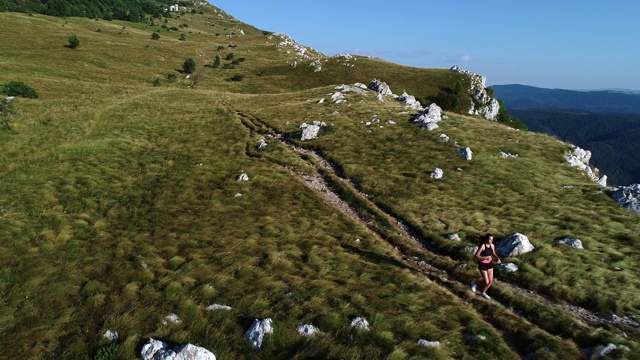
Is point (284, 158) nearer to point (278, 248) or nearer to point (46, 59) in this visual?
point (278, 248)

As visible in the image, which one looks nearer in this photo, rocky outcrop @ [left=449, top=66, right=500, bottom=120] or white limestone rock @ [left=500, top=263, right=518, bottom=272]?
white limestone rock @ [left=500, top=263, right=518, bottom=272]

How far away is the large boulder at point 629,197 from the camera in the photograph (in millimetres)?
21719

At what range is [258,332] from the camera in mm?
11195

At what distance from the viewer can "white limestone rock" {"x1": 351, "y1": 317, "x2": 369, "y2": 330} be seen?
11.8 metres

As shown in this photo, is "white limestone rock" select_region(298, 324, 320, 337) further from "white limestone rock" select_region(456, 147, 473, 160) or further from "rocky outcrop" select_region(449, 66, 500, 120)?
"rocky outcrop" select_region(449, 66, 500, 120)

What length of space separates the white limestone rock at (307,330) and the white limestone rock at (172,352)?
9.49ft

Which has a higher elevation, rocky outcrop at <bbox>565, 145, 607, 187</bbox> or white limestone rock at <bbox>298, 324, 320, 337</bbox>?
rocky outcrop at <bbox>565, 145, 607, 187</bbox>

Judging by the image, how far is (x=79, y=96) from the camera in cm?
5166

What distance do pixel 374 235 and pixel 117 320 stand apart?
43.2ft

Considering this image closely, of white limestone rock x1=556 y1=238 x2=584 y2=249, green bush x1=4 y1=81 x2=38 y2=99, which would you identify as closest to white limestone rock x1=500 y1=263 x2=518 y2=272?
white limestone rock x1=556 y1=238 x2=584 y2=249

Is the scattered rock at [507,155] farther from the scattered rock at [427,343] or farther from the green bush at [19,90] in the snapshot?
the green bush at [19,90]

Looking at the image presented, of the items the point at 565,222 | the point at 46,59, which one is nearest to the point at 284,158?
the point at 565,222

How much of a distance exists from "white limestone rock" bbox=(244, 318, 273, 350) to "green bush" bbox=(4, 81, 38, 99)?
53935mm

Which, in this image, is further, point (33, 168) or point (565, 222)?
point (33, 168)
